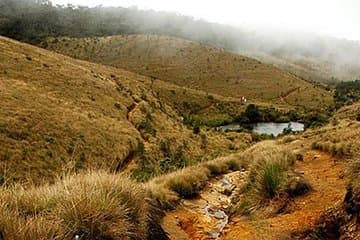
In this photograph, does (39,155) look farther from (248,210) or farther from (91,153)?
(248,210)

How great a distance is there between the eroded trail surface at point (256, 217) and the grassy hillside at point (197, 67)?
94157mm

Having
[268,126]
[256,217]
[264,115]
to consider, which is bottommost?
[268,126]

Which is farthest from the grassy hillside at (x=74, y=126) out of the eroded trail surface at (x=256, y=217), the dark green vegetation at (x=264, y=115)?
the dark green vegetation at (x=264, y=115)

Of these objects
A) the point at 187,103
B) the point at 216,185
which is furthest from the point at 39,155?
the point at 187,103

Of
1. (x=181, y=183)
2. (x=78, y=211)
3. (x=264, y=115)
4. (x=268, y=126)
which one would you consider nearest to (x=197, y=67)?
(x=264, y=115)

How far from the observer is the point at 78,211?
5.15 m

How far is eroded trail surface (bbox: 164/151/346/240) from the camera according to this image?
721 cm

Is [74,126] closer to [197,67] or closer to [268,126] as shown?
[268,126]

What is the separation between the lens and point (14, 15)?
519ft

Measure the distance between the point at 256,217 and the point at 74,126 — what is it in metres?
23.4

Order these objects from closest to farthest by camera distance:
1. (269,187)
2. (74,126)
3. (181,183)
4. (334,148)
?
1. (269,187)
2. (181,183)
3. (334,148)
4. (74,126)

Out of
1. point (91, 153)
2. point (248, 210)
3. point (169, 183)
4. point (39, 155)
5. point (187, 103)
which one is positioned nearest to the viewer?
point (248, 210)

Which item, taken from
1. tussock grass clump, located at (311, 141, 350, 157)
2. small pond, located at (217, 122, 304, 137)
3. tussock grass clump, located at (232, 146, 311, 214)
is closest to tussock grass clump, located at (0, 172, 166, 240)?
tussock grass clump, located at (232, 146, 311, 214)

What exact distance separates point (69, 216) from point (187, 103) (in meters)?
82.0
